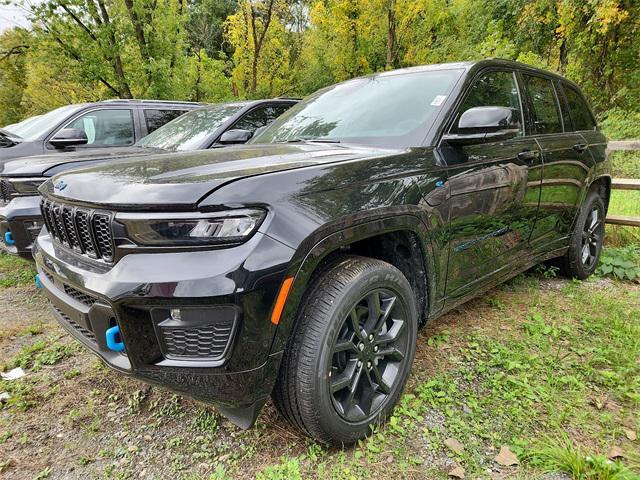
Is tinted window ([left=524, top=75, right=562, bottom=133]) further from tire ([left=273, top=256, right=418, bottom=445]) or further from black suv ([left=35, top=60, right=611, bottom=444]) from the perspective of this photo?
tire ([left=273, top=256, right=418, bottom=445])

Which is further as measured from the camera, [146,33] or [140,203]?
[146,33]

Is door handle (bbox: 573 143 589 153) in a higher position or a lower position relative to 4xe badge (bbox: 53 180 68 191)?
lower

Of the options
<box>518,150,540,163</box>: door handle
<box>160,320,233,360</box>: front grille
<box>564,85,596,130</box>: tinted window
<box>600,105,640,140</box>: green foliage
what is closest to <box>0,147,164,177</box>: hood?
<box>160,320,233,360</box>: front grille

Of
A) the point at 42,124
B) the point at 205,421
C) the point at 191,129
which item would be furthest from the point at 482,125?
the point at 42,124

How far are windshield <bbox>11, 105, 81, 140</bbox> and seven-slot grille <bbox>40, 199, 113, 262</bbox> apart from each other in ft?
12.1

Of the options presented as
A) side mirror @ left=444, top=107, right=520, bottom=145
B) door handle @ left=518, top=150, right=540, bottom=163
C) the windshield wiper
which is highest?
side mirror @ left=444, top=107, right=520, bottom=145

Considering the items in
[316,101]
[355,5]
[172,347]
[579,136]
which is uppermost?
[355,5]

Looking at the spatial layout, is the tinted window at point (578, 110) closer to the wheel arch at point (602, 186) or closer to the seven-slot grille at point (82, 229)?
the wheel arch at point (602, 186)

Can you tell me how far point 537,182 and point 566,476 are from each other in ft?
6.45

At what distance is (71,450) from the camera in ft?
6.66

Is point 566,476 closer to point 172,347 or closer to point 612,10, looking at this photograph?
point 172,347

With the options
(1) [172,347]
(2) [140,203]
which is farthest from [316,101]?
(1) [172,347]

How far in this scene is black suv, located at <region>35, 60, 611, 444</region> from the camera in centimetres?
154

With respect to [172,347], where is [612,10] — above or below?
above
